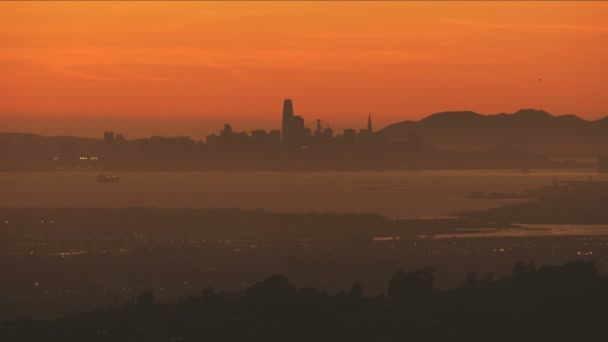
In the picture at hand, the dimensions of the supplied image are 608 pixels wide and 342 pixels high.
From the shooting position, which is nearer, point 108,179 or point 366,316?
point 366,316

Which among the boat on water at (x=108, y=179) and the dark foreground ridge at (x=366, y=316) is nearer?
the dark foreground ridge at (x=366, y=316)

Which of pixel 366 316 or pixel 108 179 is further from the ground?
pixel 108 179

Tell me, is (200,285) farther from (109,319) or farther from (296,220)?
(296,220)

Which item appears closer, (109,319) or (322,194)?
(109,319)

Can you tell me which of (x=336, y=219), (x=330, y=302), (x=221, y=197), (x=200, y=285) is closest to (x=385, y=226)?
(x=336, y=219)

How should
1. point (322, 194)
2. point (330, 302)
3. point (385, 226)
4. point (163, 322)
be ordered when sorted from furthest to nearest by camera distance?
point (322, 194)
point (385, 226)
point (330, 302)
point (163, 322)

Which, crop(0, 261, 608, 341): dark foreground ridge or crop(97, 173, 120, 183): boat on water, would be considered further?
crop(97, 173, 120, 183): boat on water

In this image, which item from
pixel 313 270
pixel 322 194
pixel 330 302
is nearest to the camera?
pixel 330 302
